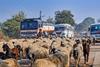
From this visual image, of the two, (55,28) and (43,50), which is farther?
(55,28)

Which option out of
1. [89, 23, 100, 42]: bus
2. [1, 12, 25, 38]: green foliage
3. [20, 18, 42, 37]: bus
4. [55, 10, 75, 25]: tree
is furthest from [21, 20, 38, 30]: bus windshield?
[55, 10, 75, 25]: tree

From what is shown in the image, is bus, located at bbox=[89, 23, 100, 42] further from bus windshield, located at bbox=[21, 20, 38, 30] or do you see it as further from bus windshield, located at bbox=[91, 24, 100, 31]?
bus windshield, located at bbox=[21, 20, 38, 30]

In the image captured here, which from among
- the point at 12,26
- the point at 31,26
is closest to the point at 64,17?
the point at 12,26

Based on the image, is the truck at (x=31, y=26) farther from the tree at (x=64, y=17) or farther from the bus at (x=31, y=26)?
the tree at (x=64, y=17)

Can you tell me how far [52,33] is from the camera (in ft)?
147

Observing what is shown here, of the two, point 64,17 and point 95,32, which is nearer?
point 95,32

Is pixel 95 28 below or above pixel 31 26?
below

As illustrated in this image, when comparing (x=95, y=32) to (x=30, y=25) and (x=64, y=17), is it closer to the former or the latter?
(x=30, y=25)

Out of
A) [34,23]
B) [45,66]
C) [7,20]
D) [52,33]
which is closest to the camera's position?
[45,66]

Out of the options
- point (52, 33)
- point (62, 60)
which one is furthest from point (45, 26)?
point (62, 60)

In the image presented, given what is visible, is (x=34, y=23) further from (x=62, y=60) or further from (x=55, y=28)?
(x=62, y=60)

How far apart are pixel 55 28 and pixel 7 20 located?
3055cm

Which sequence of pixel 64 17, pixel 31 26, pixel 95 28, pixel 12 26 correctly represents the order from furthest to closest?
pixel 64 17
pixel 12 26
pixel 31 26
pixel 95 28

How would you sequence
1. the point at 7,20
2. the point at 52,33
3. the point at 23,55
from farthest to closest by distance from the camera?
1. the point at 7,20
2. the point at 52,33
3. the point at 23,55
